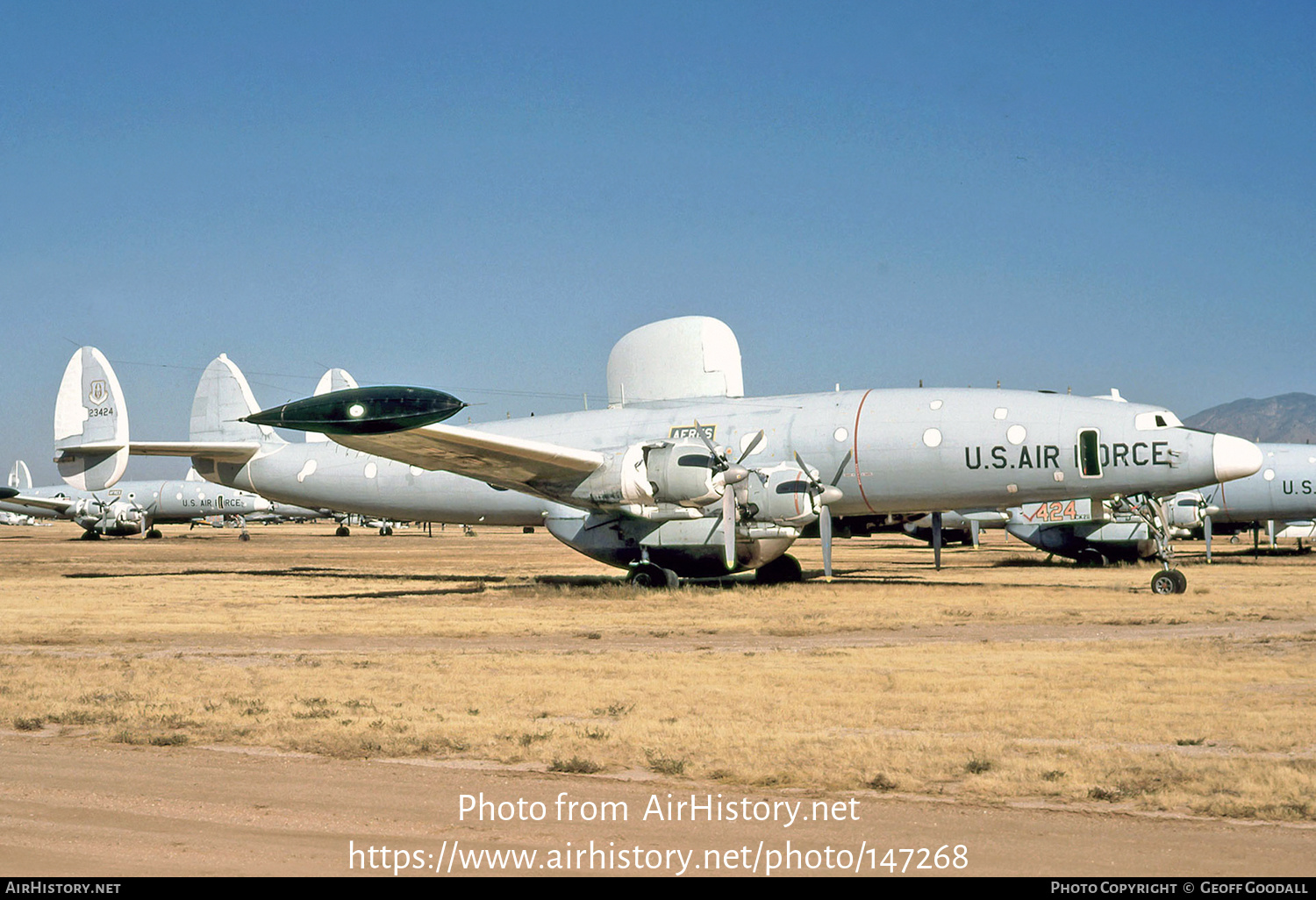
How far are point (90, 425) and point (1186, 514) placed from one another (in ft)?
110

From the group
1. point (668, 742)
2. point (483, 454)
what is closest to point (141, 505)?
point (483, 454)

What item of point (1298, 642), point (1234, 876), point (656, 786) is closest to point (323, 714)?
point (656, 786)

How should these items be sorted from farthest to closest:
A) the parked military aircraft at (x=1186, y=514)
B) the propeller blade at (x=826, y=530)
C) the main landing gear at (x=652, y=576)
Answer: the parked military aircraft at (x=1186, y=514)
the main landing gear at (x=652, y=576)
the propeller blade at (x=826, y=530)

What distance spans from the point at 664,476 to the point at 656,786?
14.7 metres

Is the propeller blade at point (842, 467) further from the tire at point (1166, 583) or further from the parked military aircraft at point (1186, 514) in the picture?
the parked military aircraft at point (1186, 514)

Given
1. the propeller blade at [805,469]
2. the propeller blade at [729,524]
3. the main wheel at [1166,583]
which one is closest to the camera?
the propeller blade at [729,524]

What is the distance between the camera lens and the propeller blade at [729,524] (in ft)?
70.6

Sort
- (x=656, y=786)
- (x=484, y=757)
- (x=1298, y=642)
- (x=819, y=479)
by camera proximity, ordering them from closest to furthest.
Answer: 1. (x=656, y=786)
2. (x=484, y=757)
3. (x=1298, y=642)
4. (x=819, y=479)

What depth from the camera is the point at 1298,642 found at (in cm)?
1398

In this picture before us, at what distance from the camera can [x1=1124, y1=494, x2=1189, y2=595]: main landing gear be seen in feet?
72.6

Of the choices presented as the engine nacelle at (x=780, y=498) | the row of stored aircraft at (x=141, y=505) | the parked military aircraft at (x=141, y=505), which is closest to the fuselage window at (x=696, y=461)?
the engine nacelle at (x=780, y=498)

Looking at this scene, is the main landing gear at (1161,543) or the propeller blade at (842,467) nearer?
the main landing gear at (1161,543)

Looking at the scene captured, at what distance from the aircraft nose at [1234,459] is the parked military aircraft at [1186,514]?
29.8ft
